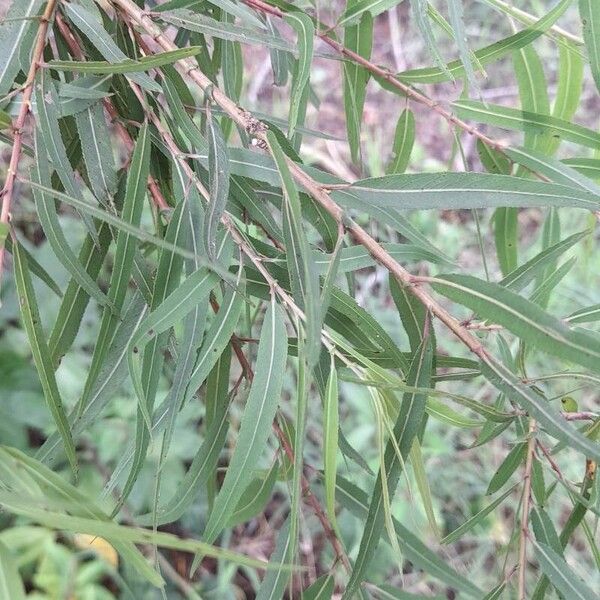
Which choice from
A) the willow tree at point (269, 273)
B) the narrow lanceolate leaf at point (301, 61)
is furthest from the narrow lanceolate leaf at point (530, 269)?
the narrow lanceolate leaf at point (301, 61)

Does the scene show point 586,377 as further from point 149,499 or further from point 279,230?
point 149,499

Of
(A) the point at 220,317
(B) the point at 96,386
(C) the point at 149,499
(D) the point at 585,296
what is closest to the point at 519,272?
(A) the point at 220,317

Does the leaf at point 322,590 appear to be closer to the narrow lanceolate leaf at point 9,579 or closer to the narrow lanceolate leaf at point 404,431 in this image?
the narrow lanceolate leaf at point 404,431

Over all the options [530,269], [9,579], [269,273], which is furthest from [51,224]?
[530,269]

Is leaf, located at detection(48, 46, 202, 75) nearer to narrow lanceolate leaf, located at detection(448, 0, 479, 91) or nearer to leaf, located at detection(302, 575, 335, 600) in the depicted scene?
narrow lanceolate leaf, located at detection(448, 0, 479, 91)

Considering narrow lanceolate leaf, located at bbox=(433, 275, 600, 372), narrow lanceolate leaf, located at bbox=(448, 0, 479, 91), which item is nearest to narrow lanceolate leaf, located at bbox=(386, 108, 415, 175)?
narrow lanceolate leaf, located at bbox=(448, 0, 479, 91)

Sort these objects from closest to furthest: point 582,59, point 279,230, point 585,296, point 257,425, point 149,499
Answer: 1. point 257,425
2. point 279,230
3. point 582,59
4. point 149,499
5. point 585,296
